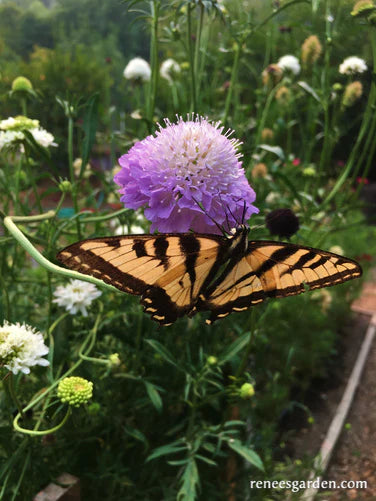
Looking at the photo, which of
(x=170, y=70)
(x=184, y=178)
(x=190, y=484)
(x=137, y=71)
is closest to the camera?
(x=184, y=178)

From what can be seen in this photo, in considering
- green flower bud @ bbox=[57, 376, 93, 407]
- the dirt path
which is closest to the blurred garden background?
green flower bud @ bbox=[57, 376, 93, 407]

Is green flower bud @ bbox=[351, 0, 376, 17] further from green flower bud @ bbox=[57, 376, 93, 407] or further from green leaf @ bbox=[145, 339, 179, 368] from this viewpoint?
green flower bud @ bbox=[57, 376, 93, 407]

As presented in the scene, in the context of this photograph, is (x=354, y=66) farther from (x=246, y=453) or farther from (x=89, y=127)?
(x=246, y=453)

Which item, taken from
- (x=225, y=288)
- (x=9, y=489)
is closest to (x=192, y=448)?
(x=9, y=489)

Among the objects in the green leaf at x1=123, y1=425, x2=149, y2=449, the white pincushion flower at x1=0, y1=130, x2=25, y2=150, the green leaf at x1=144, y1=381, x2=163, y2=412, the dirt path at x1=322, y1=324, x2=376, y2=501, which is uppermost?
the white pincushion flower at x1=0, y1=130, x2=25, y2=150

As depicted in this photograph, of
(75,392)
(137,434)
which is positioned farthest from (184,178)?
(137,434)

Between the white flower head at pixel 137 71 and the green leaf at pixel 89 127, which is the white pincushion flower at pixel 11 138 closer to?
the green leaf at pixel 89 127
